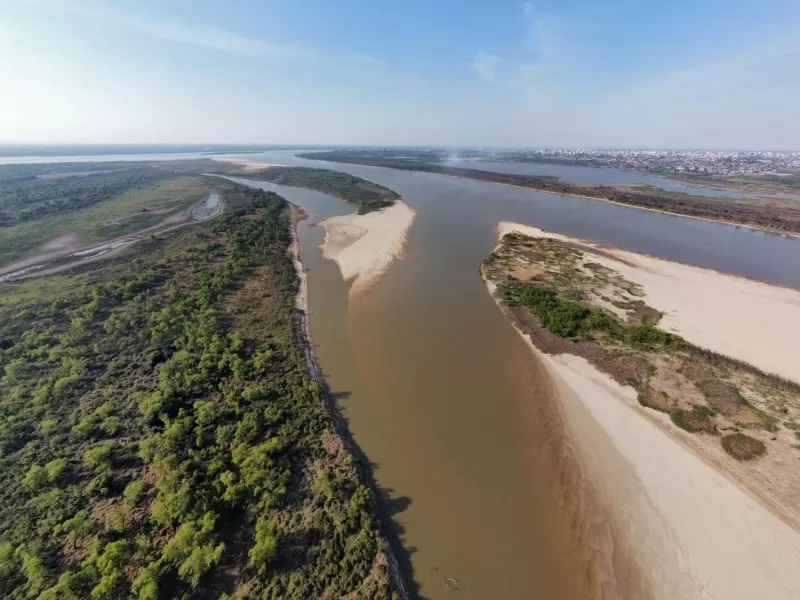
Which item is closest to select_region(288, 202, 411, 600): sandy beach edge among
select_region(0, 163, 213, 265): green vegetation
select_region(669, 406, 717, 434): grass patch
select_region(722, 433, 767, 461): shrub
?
select_region(669, 406, 717, 434): grass patch

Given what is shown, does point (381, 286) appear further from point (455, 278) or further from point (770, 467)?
point (770, 467)

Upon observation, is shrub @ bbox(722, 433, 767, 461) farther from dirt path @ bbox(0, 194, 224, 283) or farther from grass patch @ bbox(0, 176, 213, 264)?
grass patch @ bbox(0, 176, 213, 264)

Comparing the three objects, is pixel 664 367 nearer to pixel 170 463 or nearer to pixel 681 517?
pixel 681 517

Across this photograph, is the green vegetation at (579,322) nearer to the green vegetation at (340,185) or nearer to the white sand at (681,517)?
the white sand at (681,517)

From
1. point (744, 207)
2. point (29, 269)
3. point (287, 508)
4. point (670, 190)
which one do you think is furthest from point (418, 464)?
point (670, 190)

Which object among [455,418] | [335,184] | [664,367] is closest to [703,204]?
[664,367]

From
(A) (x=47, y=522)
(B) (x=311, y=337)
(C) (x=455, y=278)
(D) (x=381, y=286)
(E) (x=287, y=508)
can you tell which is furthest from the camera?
(C) (x=455, y=278)
